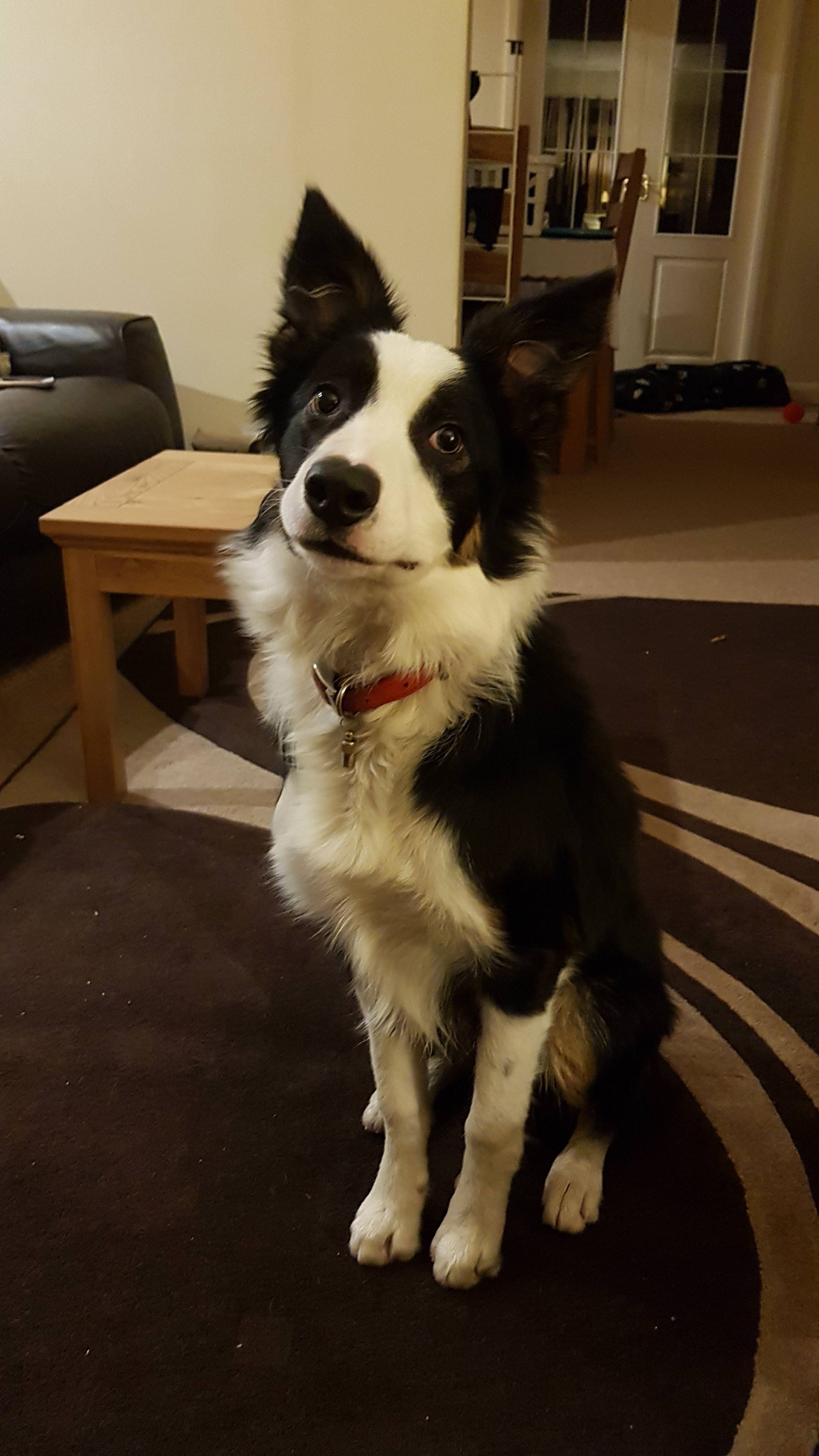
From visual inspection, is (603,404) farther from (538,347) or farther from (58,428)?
(538,347)

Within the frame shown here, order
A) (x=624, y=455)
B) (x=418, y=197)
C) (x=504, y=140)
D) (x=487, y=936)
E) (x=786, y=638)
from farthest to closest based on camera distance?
1. (x=624, y=455)
2. (x=504, y=140)
3. (x=418, y=197)
4. (x=786, y=638)
5. (x=487, y=936)

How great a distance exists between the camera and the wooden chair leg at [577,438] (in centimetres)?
472

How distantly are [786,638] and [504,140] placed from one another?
210 cm

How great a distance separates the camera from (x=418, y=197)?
10.2ft

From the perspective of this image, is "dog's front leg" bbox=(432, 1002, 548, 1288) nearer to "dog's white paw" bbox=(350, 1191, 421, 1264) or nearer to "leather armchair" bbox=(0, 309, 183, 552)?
"dog's white paw" bbox=(350, 1191, 421, 1264)

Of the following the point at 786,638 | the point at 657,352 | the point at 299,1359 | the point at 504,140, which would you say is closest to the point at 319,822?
the point at 299,1359

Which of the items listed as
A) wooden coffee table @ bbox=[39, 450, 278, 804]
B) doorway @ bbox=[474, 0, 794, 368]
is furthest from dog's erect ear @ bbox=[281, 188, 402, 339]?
doorway @ bbox=[474, 0, 794, 368]

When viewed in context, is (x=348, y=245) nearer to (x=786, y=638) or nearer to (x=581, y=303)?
(x=581, y=303)

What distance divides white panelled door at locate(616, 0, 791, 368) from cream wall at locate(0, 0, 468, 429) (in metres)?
4.30

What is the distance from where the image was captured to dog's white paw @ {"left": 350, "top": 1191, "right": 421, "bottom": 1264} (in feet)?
3.80

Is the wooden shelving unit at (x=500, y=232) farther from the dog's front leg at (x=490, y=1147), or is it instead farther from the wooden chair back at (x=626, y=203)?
the dog's front leg at (x=490, y=1147)

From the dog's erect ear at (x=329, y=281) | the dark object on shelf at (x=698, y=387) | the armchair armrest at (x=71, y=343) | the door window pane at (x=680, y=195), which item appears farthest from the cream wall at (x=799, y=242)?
Answer: the dog's erect ear at (x=329, y=281)

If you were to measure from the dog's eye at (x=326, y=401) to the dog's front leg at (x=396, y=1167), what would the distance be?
0.70 m

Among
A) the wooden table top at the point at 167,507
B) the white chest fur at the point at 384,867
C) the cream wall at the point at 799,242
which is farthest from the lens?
the cream wall at the point at 799,242
